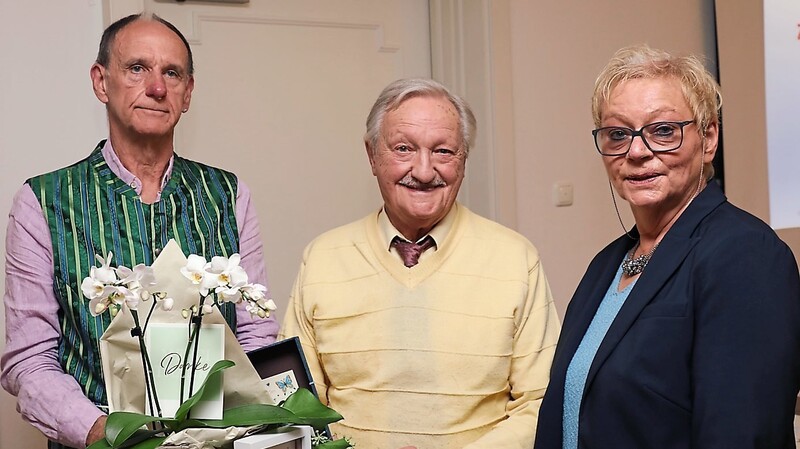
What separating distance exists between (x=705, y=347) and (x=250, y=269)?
0.94 metres

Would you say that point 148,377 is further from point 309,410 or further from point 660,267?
point 660,267

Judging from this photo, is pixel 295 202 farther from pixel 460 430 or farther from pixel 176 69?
pixel 460 430

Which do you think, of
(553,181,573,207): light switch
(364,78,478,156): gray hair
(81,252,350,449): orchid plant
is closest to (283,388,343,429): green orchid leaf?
(81,252,350,449): orchid plant

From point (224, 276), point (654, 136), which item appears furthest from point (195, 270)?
point (654, 136)

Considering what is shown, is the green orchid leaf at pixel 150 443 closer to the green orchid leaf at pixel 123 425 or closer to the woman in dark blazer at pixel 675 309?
the green orchid leaf at pixel 123 425

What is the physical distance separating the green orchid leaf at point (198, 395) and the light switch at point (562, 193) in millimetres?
2274

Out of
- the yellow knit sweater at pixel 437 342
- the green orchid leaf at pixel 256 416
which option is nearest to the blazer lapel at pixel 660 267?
the yellow knit sweater at pixel 437 342

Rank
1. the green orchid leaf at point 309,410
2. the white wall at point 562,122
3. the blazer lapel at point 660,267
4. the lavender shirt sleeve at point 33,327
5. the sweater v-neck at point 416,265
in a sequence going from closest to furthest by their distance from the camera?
the green orchid leaf at point 309,410, the blazer lapel at point 660,267, the lavender shirt sleeve at point 33,327, the sweater v-neck at point 416,265, the white wall at point 562,122

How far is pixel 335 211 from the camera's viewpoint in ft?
9.92

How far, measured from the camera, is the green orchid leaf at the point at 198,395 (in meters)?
1.13

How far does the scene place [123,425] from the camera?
1.12m

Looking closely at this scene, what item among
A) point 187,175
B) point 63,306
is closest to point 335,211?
point 187,175

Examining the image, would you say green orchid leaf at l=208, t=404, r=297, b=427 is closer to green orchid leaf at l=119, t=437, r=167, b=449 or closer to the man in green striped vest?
green orchid leaf at l=119, t=437, r=167, b=449

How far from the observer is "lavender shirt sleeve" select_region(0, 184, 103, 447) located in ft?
5.31
